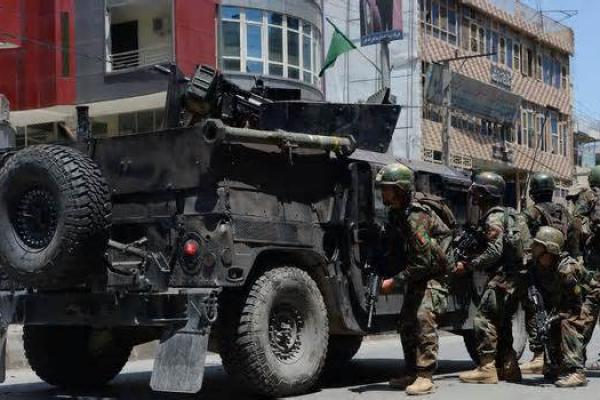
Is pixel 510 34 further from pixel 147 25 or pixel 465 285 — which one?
pixel 465 285

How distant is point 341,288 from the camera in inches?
295

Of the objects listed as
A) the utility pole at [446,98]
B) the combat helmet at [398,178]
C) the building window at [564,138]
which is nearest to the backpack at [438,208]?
the combat helmet at [398,178]

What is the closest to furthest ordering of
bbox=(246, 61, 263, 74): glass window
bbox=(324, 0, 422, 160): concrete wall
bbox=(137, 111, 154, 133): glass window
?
bbox=(246, 61, 263, 74): glass window → bbox=(137, 111, 154, 133): glass window → bbox=(324, 0, 422, 160): concrete wall

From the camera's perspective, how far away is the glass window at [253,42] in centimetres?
2667

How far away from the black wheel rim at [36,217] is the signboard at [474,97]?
94.7 ft

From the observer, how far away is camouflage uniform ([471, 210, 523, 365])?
762 cm

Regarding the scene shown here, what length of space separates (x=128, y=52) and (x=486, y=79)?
58.4 ft

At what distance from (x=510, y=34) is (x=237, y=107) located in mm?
35900

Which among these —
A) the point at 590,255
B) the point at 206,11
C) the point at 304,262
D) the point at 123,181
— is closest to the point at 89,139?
the point at 123,181

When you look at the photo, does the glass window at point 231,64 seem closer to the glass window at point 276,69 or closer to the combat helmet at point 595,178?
the glass window at point 276,69

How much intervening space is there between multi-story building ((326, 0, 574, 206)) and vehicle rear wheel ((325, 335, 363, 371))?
2422cm

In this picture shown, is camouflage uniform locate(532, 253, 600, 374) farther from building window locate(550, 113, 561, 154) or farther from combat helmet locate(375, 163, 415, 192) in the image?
building window locate(550, 113, 561, 154)

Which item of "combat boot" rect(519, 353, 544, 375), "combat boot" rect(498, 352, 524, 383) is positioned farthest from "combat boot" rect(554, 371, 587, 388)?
"combat boot" rect(519, 353, 544, 375)

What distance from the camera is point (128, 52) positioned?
26656 mm
